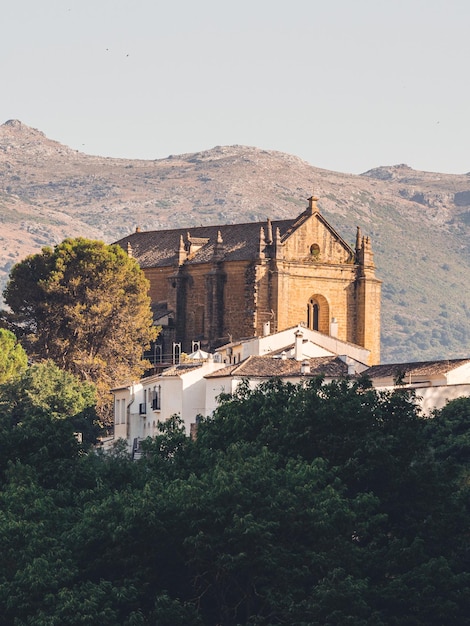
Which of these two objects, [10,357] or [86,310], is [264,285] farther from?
[10,357]

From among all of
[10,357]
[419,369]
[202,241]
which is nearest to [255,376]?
[419,369]

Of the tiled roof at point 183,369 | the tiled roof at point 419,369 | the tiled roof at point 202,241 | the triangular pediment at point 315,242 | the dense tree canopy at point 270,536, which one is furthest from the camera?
the tiled roof at point 202,241

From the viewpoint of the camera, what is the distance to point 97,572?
62.8 metres

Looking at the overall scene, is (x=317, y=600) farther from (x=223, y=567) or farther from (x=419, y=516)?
(x=419, y=516)

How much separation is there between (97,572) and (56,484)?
31.9 ft

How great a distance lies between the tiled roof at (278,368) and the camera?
100062mm

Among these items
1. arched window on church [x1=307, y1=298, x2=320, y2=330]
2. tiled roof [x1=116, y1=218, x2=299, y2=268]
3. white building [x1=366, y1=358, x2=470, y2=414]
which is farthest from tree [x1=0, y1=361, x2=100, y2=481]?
arched window on church [x1=307, y1=298, x2=320, y2=330]

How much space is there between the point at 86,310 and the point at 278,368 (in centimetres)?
2767

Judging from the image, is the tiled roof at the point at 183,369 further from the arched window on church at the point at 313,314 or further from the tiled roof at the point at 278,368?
the arched window on church at the point at 313,314

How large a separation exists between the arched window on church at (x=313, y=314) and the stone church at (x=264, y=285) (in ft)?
0.20

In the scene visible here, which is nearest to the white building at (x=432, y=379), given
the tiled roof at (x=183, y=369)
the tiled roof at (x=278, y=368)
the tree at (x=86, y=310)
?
the tiled roof at (x=278, y=368)

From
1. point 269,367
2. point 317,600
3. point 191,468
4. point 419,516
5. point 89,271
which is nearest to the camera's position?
point 317,600

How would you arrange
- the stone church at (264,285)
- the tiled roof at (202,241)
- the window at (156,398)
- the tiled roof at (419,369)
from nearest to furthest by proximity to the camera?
the tiled roof at (419,369) → the window at (156,398) → the stone church at (264,285) → the tiled roof at (202,241)

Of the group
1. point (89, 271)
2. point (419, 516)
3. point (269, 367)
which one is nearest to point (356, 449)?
point (419, 516)
